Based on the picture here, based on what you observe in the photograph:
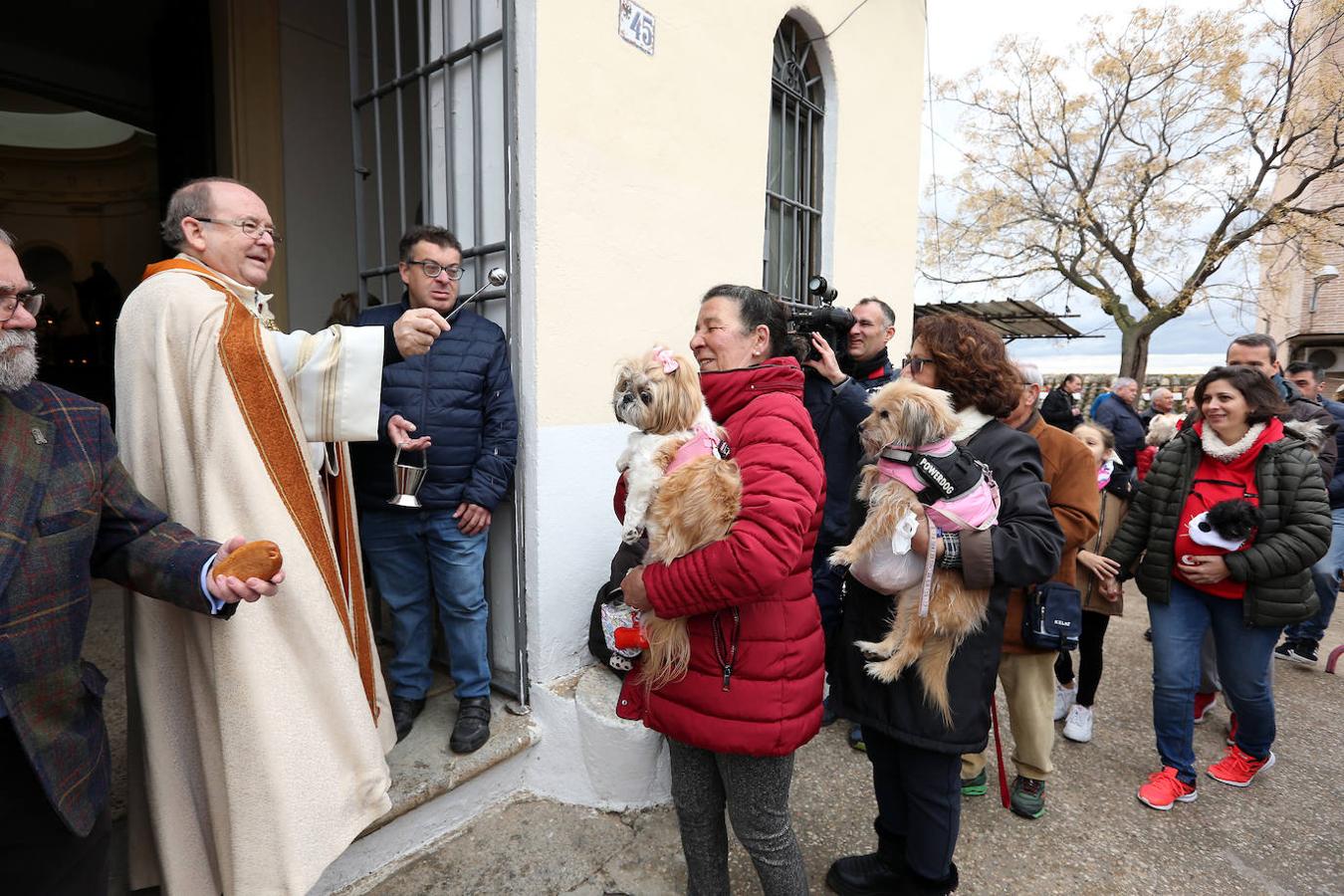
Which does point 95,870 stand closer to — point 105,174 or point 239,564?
point 239,564

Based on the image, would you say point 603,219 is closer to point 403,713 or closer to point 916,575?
point 916,575

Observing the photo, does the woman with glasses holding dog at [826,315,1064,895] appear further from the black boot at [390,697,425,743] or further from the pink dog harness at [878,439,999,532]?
the black boot at [390,697,425,743]

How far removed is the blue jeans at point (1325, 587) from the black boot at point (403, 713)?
559cm

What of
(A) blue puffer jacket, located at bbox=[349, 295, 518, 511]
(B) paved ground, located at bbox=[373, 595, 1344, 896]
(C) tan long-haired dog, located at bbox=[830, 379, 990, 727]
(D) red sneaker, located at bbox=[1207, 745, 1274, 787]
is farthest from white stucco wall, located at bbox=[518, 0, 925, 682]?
(D) red sneaker, located at bbox=[1207, 745, 1274, 787]

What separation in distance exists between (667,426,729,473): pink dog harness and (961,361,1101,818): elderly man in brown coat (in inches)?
61.9

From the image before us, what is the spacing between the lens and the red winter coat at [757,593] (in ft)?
5.26

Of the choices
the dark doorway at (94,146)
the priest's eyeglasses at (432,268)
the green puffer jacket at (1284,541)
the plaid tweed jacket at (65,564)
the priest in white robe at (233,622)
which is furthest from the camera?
the dark doorway at (94,146)

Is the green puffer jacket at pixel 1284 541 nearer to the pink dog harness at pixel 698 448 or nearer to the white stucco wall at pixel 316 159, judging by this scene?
the pink dog harness at pixel 698 448

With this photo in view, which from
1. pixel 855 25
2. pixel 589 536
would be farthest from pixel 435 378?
pixel 855 25

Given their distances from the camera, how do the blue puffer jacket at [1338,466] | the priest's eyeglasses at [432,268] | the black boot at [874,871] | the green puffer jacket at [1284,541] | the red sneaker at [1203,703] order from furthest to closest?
the blue puffer jacket at [1338,466]
the red sneaker at [1203,703]
the green puffer jacket at [1284,541]
the priest's eyeglasses at [432,268]
the black boot at [874,871]

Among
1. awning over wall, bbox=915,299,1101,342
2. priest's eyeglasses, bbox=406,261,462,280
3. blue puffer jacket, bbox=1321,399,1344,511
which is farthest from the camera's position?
awning over wall, bbox=915,299,1101,342

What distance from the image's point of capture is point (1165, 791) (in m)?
2.99

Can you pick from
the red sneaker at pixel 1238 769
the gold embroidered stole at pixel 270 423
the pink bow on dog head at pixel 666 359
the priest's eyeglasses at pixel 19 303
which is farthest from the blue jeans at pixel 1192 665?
the priest's eyeglasses at pixel 19 303

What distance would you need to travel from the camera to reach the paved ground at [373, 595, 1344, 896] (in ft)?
8.16
